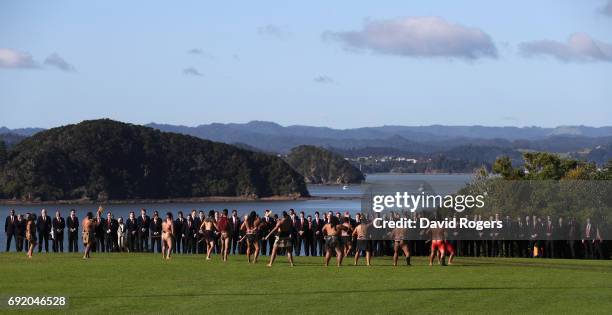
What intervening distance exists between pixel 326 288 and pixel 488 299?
4.53 metres

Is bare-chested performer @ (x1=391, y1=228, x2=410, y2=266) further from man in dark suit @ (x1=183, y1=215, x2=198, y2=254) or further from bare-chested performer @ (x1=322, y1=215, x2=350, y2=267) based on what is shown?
man in dark suit @ (x1=183, y1=215, x2=198, y2=254)

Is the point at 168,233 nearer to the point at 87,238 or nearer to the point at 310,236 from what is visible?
the point at 87,238

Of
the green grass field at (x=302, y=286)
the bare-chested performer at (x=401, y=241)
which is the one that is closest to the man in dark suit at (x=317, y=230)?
the green grass field at (x=302, y=286)

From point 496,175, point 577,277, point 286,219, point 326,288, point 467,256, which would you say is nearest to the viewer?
point 326,288

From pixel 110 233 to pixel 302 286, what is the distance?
1986 cm

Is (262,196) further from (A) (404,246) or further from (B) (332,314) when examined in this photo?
(B) (332,314)

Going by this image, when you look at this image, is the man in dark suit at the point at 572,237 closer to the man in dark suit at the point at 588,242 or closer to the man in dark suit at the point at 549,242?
the man in dark suit at the point at 588,242

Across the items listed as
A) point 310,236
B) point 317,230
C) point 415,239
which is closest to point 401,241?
point 415,239

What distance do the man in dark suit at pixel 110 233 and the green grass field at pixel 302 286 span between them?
761 centimetres

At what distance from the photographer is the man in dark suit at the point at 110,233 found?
47.6 m

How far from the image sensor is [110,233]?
47.8 meters

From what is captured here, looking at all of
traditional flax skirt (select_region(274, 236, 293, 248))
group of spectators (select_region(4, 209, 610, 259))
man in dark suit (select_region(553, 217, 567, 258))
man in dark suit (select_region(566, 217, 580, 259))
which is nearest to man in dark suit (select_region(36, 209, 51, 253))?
group of spectators (select_region(4, 209, 610, 259))

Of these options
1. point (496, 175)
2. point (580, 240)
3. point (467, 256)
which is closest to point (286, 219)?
point (467, 256)

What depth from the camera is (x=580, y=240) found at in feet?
159
